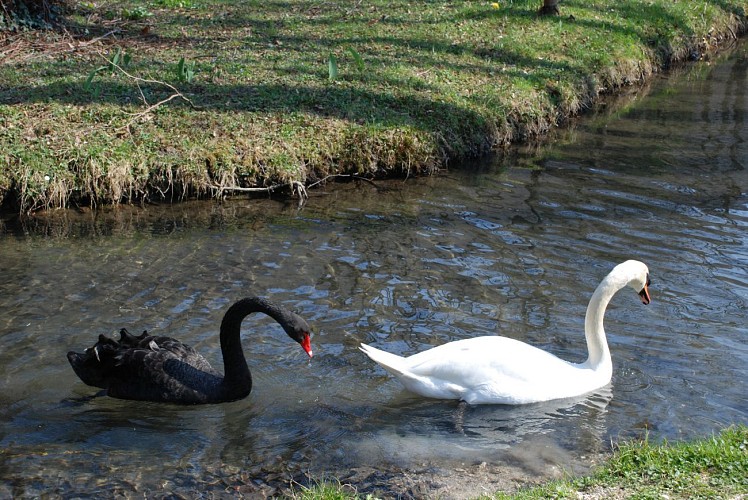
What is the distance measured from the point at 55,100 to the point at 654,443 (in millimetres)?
9037

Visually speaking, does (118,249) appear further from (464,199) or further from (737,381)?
(737,381)

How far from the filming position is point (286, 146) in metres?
11.2

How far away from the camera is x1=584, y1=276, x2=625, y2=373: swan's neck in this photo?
6.95 m

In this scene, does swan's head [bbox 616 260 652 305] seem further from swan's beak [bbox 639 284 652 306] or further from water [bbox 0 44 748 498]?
water [bbox 0 44 748 498]

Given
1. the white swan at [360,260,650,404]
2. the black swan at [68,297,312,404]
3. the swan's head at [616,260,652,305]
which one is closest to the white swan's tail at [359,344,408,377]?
the white swan at [360,260,650,404]

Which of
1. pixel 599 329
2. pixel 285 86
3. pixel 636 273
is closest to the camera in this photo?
pixel 599 329

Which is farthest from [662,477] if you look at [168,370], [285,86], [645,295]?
[285,86]

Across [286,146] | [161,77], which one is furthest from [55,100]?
[286,146]

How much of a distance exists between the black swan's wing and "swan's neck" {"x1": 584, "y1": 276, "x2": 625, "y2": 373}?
2.88 m

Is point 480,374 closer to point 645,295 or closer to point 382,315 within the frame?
point 382,315

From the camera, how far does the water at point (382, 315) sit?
5844 mm

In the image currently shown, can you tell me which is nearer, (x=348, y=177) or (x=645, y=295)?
(x=645, y=295)

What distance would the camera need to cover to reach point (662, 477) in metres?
5.16

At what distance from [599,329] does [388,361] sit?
172cm
